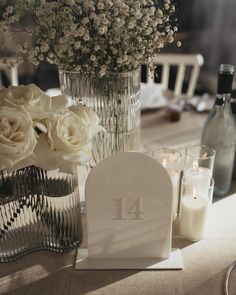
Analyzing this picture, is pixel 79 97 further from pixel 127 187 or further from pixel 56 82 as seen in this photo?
pixel 56 82

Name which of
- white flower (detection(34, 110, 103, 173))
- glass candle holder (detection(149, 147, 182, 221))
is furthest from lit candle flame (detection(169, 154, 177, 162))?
white flower (detection(34, 110, 103, 173))

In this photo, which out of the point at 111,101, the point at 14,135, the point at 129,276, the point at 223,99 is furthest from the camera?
the point at 223,99

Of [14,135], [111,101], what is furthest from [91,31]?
[14,135]

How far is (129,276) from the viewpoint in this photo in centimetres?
79

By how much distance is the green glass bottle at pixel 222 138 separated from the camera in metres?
1.04

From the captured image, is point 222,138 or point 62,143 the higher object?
point 62,143

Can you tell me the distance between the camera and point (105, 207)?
0.79m

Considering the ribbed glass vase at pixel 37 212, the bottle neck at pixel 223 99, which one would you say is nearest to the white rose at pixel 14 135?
the ribbed glass vase at pixel 37 212

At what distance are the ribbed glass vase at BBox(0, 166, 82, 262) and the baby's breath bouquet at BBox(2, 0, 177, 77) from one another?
0.84 ft

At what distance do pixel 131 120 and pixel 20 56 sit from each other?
312 mm

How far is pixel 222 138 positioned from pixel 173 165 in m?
0.16

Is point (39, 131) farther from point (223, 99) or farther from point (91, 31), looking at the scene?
point (223, 99)

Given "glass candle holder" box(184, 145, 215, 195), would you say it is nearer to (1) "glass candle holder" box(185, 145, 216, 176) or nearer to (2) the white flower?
(1) "glass candle holder" box(185, 145, 216, 176)

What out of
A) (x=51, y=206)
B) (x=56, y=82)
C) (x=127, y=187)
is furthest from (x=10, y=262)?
(x=56, y=82)
